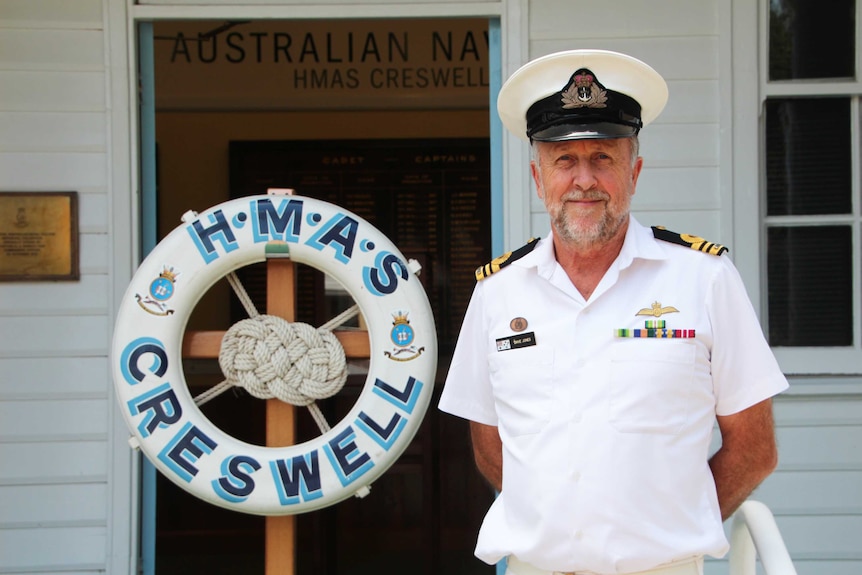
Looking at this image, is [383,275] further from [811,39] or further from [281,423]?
[811,39]

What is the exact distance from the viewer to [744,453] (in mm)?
1615

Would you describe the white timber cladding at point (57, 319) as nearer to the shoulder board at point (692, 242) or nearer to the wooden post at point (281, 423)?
the wooden post at point (281, 423)

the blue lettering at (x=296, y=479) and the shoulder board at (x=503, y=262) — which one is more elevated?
the shoulder board at (x=503, y=262)

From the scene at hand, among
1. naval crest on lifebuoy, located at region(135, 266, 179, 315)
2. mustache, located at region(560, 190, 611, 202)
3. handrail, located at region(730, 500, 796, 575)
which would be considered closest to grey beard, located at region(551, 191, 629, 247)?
mustache, located at region(560, 190, 611, 202)

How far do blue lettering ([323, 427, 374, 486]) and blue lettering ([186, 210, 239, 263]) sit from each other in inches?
21.1

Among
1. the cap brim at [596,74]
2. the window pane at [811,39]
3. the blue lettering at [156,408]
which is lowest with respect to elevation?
the blue lettering at [156,408]

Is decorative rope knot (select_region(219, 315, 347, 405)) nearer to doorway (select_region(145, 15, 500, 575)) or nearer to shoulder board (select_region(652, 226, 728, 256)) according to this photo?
shoulder board (select_region(652, 226, 728, 256))

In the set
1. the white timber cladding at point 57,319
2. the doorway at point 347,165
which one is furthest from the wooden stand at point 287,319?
the doorway at point 347,165

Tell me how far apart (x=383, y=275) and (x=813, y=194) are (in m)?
1.37

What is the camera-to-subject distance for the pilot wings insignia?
5.16 ft

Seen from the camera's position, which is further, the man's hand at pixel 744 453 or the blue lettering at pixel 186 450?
the blue lettering at pixel 186 450

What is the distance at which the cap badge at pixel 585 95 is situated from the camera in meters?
1.62

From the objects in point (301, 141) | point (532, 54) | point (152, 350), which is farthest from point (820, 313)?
point (301, 141)

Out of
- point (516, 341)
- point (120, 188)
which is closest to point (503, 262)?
point (516, 341)
